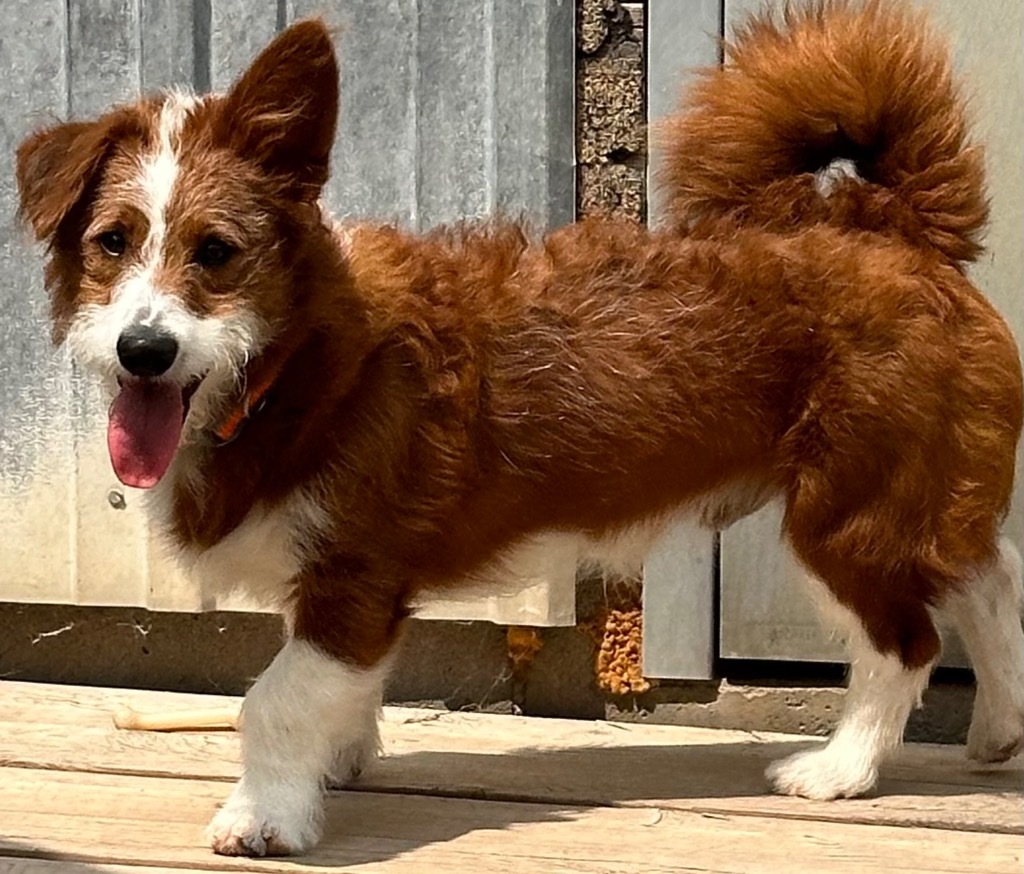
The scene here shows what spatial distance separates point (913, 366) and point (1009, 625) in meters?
0.59

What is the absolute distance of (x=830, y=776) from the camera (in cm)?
285

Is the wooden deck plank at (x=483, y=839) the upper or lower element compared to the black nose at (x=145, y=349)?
lower

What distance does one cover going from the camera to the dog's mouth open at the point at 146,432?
241cm

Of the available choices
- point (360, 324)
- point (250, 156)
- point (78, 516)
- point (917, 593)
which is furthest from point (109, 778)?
point (917, 593)

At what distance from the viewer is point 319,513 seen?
2.54m

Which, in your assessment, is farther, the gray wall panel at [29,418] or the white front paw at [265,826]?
the gray wall panel at [29,418]

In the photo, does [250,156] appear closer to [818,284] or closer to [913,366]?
[818,284]

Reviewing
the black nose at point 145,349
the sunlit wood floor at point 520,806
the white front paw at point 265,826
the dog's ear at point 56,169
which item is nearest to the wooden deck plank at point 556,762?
the sunlit wood floor at point 520,806

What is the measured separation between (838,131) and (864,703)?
108 centimetres

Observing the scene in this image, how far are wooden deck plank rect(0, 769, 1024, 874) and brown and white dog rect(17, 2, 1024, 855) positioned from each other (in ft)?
0.42

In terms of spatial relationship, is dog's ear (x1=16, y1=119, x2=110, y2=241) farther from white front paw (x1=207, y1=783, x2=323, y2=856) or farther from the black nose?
white front paw (x1=207, y1=783, x2=323, y2=856)

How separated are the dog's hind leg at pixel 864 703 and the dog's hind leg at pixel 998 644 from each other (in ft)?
0.54

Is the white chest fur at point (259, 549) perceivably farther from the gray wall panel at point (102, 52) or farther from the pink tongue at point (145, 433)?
the gray wall panel at point (102, 52)

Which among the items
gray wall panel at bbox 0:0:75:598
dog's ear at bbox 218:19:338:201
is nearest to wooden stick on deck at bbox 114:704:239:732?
gray wall panel at bbox 0:0:75:598
